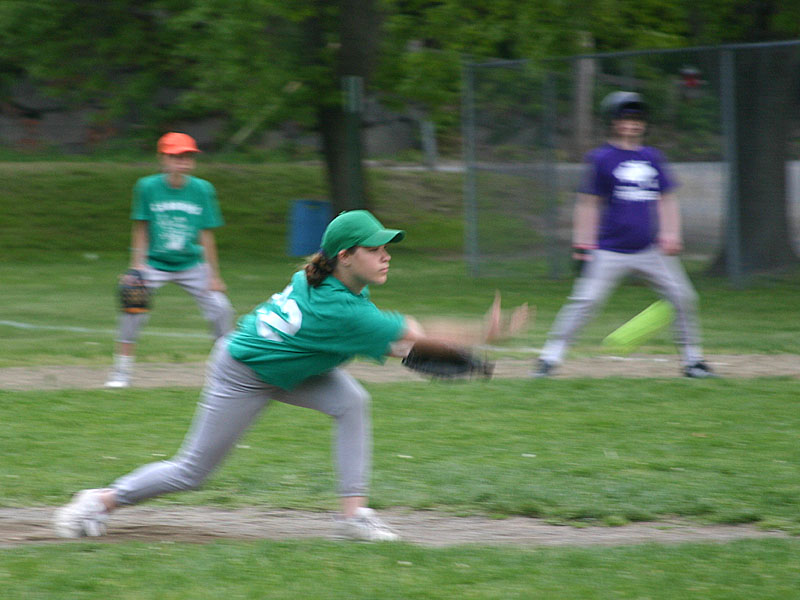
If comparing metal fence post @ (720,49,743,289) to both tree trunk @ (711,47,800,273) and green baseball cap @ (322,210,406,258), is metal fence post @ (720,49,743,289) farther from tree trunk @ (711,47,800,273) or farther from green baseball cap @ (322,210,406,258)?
green baseball cap @ (322,210,406,258)

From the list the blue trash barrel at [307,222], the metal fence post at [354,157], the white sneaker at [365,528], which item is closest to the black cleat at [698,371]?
the white sneaker at [365,528]

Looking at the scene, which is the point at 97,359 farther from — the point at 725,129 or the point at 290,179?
the point at 290,179

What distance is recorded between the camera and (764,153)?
47.5 feet

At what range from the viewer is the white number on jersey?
463cm

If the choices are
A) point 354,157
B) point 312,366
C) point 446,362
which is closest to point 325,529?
point 312,366

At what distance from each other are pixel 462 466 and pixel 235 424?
1.87m

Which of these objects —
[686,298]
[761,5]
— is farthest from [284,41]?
[686,298]

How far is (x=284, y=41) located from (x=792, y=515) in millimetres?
14654

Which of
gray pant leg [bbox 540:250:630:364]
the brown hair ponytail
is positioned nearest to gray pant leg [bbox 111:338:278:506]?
the brown hair ponytail

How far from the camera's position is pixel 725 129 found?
46.4 feet

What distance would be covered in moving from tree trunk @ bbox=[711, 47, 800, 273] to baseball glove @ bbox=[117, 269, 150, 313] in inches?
337

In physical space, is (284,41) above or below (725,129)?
above

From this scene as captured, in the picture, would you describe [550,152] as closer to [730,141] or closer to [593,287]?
[730,141]

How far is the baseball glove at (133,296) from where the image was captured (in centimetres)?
835
